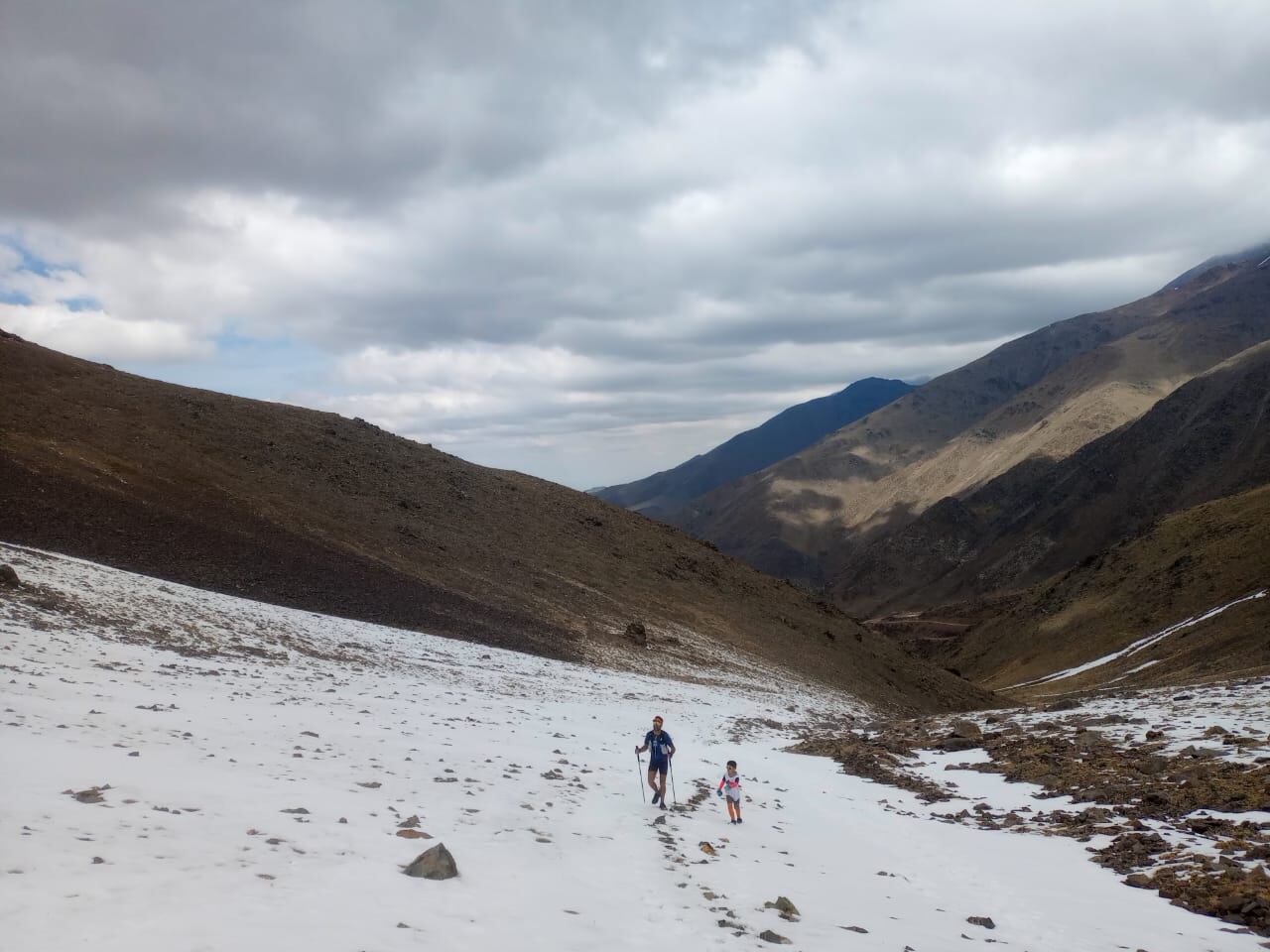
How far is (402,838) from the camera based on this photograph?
10242 mm

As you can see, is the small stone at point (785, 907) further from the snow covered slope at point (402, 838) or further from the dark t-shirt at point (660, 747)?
the dark t-shirt at point (660, 747)

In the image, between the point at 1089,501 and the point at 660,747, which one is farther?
the point at 1089,501

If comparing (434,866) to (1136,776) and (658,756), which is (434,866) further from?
(1136,776)

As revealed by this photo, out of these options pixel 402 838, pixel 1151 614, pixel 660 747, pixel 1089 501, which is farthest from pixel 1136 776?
pixel 1089 501

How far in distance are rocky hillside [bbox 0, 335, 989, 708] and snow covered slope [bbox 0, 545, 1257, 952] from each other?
1295 centimetres

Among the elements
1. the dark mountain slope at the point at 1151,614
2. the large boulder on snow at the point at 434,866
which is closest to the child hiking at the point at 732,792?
the large boulder on snow at the point at 434,866

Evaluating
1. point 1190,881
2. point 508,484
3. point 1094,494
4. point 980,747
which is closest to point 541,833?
point 1190,881

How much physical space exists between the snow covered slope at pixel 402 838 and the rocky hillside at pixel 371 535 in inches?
510

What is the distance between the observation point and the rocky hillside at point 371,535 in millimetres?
34812

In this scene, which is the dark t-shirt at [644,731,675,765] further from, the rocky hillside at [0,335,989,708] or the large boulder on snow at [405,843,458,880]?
the rocky hillside at [0,335,989,708]

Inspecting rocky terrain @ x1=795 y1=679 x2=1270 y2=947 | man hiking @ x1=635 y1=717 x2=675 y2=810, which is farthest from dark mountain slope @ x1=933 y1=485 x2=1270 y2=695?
man hiking @ x1=635 y1=717 x2=675 y2=810

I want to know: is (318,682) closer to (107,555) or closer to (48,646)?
(48,646)

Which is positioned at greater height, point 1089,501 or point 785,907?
point 1089,501

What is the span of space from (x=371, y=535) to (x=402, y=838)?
36931mm
